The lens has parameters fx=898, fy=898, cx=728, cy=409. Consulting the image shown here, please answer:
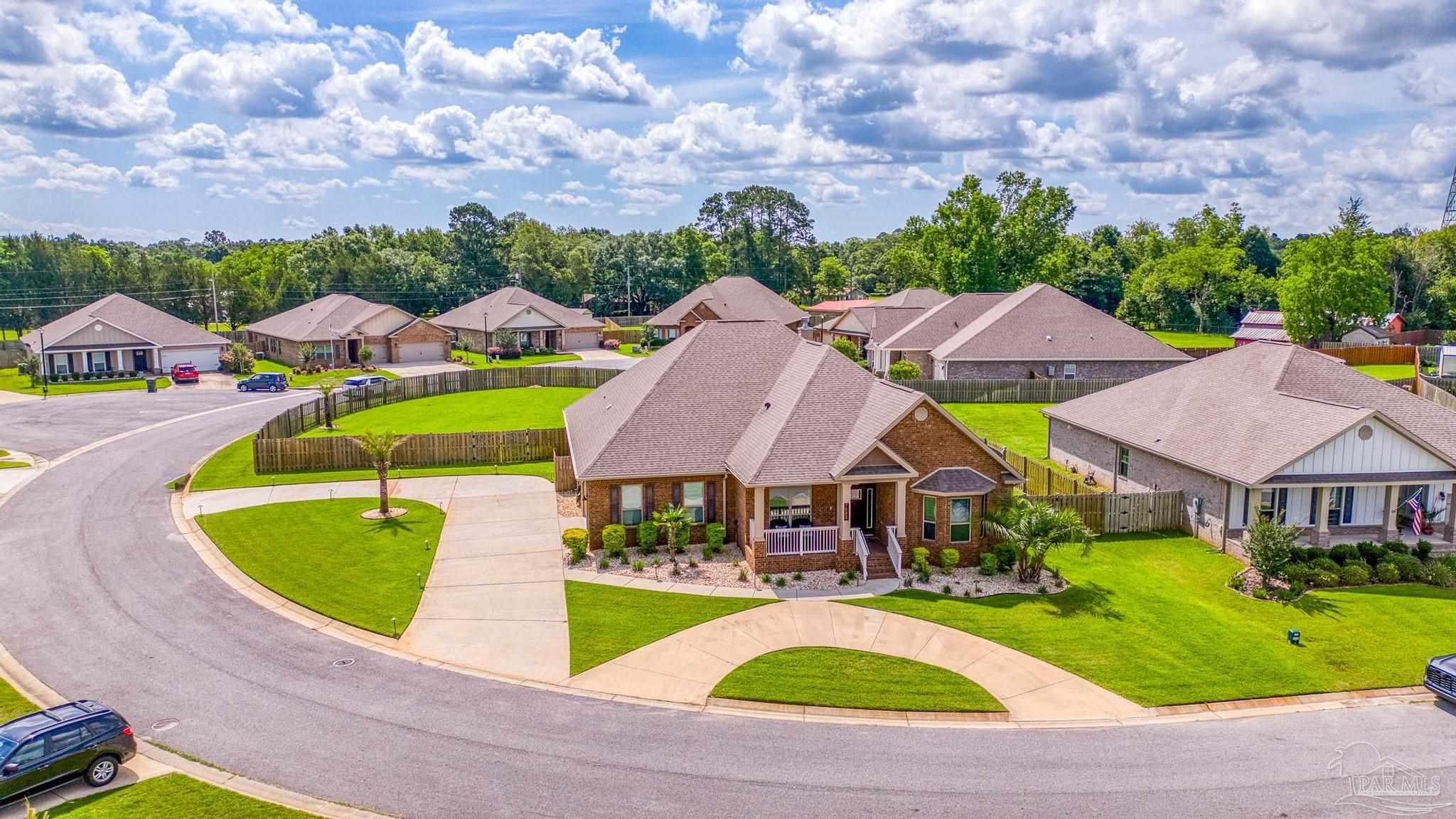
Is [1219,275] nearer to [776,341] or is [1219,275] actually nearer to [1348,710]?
[776,341]

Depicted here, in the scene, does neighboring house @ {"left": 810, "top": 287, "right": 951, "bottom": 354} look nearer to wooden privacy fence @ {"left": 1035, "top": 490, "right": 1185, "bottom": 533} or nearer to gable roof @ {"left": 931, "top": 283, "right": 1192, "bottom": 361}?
gable roof @ {"left": 931, "top": 283, "right": 1192, "bottom": 361}

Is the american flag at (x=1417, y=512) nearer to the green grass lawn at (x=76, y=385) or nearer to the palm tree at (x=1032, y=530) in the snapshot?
the palm tree at (x=1032, y=530)

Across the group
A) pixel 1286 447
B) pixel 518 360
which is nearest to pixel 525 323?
pixel 518 360

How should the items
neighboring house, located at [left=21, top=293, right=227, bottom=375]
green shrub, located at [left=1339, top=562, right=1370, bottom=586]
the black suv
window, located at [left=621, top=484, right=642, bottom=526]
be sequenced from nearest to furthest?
the black suv < green shrub, located at [left=1339, top=562, right=1370, bottom=586] < window, located at [left=621, top=484, right=642, bottom=526] < neighboring house, located at [left=21, top=293, right=227, bottom=375]

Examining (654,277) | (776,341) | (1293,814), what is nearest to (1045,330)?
(776,341)

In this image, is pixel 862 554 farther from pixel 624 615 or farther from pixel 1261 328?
pixel 1261 328

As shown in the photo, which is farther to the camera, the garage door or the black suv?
the garage door

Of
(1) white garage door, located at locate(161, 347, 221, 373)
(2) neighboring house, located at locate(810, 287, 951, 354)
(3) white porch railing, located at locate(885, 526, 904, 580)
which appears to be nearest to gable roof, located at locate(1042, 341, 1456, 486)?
(3) white porch railing, located at locate(885, 526, 904, 580)
